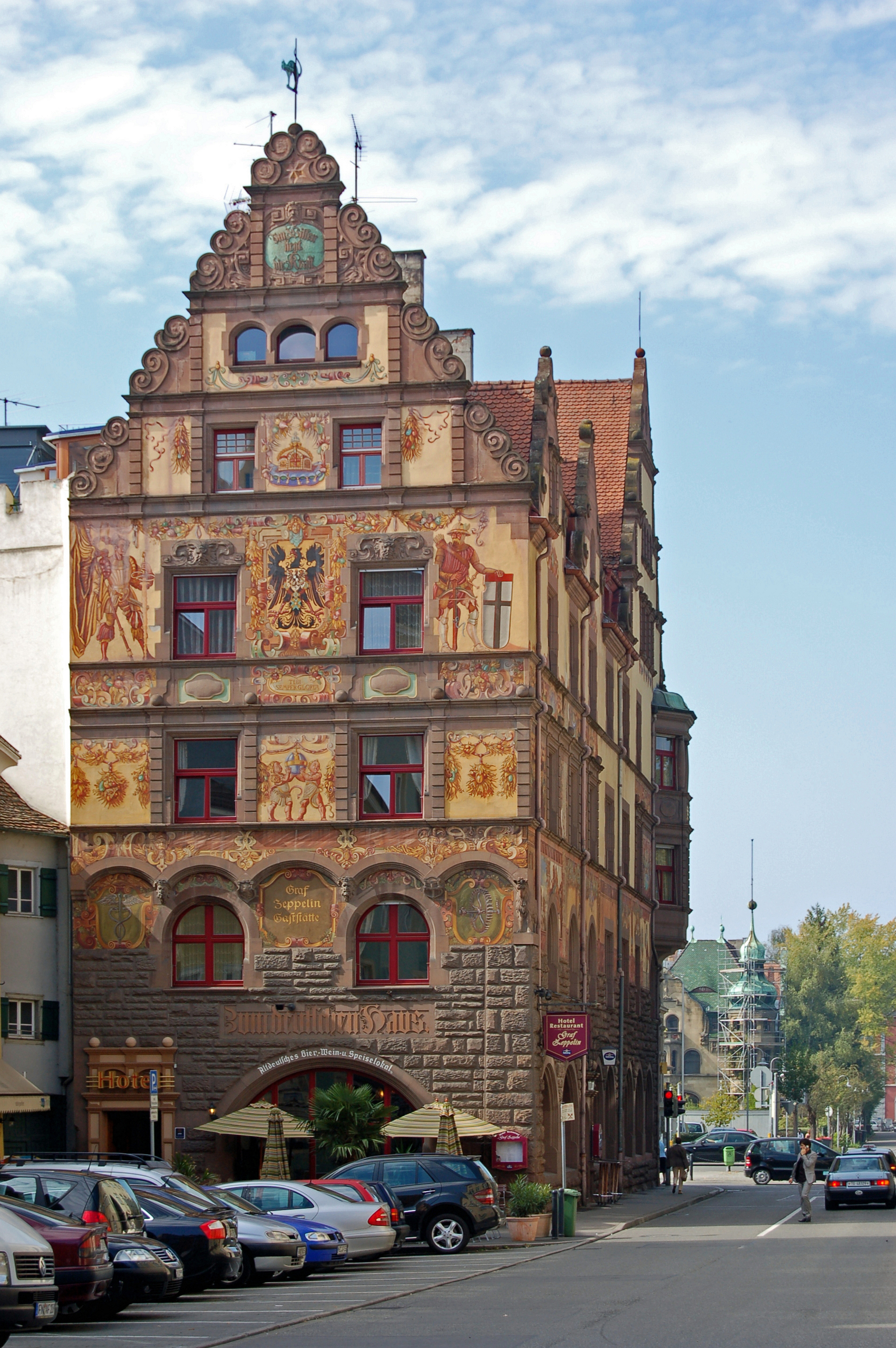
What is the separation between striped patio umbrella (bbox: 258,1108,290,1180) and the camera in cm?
3897

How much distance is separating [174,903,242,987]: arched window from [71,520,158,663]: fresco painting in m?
5.59

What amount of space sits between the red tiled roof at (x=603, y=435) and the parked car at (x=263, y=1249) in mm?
27147

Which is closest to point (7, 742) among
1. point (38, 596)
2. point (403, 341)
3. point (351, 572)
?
point (38, 596)

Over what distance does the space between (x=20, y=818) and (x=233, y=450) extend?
8.94 meters

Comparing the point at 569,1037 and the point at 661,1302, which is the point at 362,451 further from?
the point at 661,1302

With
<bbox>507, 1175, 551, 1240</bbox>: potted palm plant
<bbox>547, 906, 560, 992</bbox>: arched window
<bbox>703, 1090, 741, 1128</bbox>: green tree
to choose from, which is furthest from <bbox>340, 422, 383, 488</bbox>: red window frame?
<bbox>703, 1090, 741, 1128</bbox>: green tree

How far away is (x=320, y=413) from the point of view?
42781mm

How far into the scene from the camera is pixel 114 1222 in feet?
75.9

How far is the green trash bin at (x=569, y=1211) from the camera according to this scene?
1484 inches

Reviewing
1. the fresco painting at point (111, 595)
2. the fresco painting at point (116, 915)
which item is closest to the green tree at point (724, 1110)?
the fresco painting at point (116, 915)

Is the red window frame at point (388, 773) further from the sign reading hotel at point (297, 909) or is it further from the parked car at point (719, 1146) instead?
the parked car at point (719, 1146)

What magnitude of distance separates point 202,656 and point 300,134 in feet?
37.6

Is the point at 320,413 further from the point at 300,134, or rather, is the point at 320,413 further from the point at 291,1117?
the point at 291,1117

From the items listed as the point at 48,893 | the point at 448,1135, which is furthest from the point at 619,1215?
the point at 48,893
